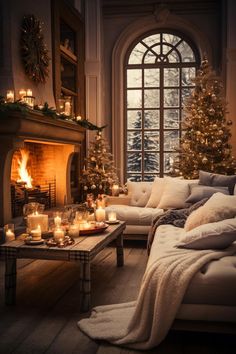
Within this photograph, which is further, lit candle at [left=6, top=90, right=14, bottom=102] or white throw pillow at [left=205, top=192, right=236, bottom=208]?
lit candle at [left=6, top=90, right=14, bottom=102]

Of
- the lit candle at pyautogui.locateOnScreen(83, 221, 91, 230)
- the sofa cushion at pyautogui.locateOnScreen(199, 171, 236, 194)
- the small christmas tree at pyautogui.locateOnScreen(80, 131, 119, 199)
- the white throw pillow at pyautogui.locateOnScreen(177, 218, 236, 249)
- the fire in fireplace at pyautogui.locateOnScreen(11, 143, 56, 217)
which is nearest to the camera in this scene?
the white throw pillow at pyautogui.locateOnScreen(177, 218, 236, 249)

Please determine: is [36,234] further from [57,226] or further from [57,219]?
[57,219]

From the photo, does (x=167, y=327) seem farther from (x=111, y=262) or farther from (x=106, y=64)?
(x=106, y=64)

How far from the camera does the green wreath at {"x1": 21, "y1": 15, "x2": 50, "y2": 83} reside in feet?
16.7

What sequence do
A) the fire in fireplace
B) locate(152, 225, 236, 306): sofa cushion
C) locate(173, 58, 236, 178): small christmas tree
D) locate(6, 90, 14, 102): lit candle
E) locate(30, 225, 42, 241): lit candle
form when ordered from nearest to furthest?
locate(152, 225, 236, 306): sofa cushion < locate(30, 225, 42, 241): lit candle < locate(6, 90, 14, 102): lit candle < the fire in fireplace < locate(173, 58, 236, 178): small christmas tree

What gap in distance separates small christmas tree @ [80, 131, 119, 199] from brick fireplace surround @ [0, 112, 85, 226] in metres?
0.99

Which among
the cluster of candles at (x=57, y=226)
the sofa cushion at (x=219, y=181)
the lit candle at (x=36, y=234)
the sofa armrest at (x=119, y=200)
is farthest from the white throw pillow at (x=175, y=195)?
the lit candle at (x=36, y=234)

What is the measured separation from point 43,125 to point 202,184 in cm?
212

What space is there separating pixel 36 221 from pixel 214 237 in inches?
59.0

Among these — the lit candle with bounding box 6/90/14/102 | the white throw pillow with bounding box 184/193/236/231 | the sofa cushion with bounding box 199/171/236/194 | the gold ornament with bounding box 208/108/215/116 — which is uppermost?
the gold ornament with bounding box 208/108/215/116

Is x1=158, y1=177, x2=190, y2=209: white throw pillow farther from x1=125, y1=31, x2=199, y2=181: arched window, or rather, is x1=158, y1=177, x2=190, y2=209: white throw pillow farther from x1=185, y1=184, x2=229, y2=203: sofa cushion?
x1=125, y1=31, x2=199, y2=181: arched window

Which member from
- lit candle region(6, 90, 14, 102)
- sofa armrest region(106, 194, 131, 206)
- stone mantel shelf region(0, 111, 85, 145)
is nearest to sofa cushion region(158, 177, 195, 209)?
sofa armrest region(106, 194, 131, 206)

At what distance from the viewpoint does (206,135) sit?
283 inches

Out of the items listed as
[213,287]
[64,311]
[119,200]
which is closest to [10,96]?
[119,200]
